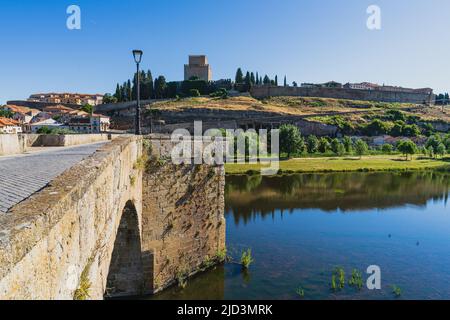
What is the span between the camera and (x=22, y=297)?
2.10 meters

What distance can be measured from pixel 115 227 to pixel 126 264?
194 inches

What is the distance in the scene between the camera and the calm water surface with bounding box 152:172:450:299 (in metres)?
12.8

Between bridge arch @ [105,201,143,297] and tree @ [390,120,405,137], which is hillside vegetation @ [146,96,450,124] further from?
bridge arch @ [105,201,143,297]

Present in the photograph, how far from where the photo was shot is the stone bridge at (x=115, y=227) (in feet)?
7.80

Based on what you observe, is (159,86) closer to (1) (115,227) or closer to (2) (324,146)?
(2) (324,146)

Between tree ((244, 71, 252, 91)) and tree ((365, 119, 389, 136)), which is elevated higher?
tree ((244, 71, 252, 91))

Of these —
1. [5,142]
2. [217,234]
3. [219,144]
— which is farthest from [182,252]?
[5,142]

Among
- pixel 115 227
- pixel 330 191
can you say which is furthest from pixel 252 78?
pixel 115 227

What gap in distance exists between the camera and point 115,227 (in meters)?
6.21

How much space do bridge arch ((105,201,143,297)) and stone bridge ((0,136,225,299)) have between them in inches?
1.0

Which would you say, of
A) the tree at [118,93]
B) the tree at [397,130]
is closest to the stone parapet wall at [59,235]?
the tree at [397,130]

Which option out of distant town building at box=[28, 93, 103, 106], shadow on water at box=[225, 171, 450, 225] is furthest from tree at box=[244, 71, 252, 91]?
shadow on water at box=[225, 171, 450, 225]

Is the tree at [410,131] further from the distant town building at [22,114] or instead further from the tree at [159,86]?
the distant town building at [22,114]
